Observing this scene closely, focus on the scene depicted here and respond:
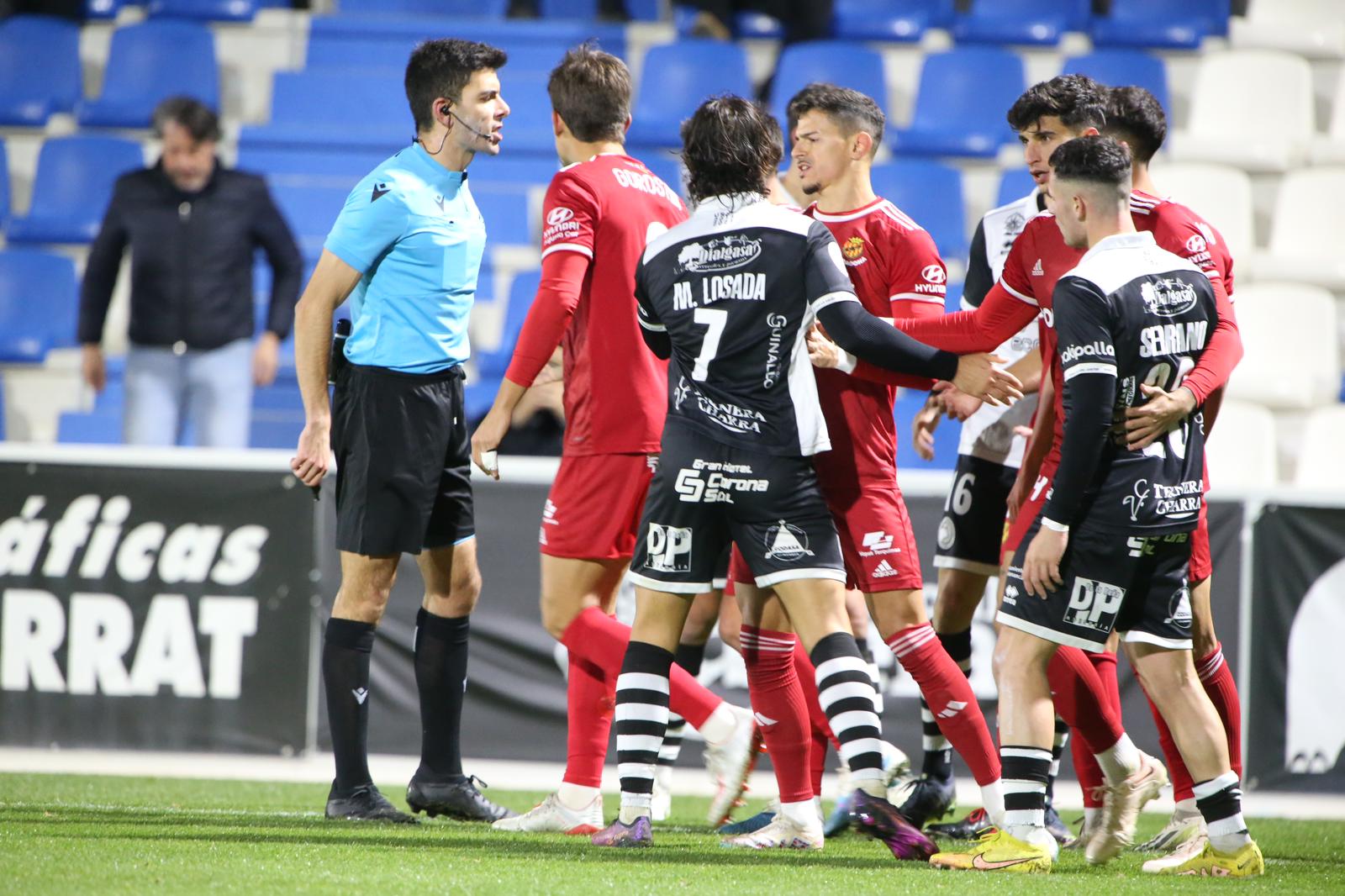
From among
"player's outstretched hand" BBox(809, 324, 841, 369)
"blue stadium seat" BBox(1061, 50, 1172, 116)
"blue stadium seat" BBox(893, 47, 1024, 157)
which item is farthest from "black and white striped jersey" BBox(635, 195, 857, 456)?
"blue stadium seat" BBox(1061, 50, 1172, 116)

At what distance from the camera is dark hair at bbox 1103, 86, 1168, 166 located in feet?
15.4

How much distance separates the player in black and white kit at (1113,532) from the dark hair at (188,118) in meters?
5.36

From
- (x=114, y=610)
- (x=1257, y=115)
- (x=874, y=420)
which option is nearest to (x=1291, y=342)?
(x=1257, y=115)

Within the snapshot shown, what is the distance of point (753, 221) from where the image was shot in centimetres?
408

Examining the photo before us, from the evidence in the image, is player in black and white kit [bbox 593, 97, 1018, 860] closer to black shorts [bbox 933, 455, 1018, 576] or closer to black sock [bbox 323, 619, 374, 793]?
black sock [bbox 323, 619, 374, 793]

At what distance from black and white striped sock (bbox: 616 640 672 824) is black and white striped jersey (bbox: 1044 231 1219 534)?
1.14 meters

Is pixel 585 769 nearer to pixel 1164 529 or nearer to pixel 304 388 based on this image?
pixel 304 388

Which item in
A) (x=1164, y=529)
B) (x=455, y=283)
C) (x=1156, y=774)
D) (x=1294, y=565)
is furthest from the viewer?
(x=1294, y=565)

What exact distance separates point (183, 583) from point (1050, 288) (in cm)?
407

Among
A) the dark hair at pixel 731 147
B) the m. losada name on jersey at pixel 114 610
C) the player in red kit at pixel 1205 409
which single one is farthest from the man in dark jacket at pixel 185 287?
the player in red kit at pixel 1205 409

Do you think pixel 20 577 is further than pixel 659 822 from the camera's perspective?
Yes

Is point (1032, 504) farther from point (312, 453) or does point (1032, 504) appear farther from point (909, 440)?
point (909, 440)

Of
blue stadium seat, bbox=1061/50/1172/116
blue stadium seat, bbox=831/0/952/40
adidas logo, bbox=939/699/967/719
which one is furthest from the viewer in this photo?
blue stadium seat, bbox=831/0/952/40

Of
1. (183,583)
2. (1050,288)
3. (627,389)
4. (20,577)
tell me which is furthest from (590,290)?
(20,577)
